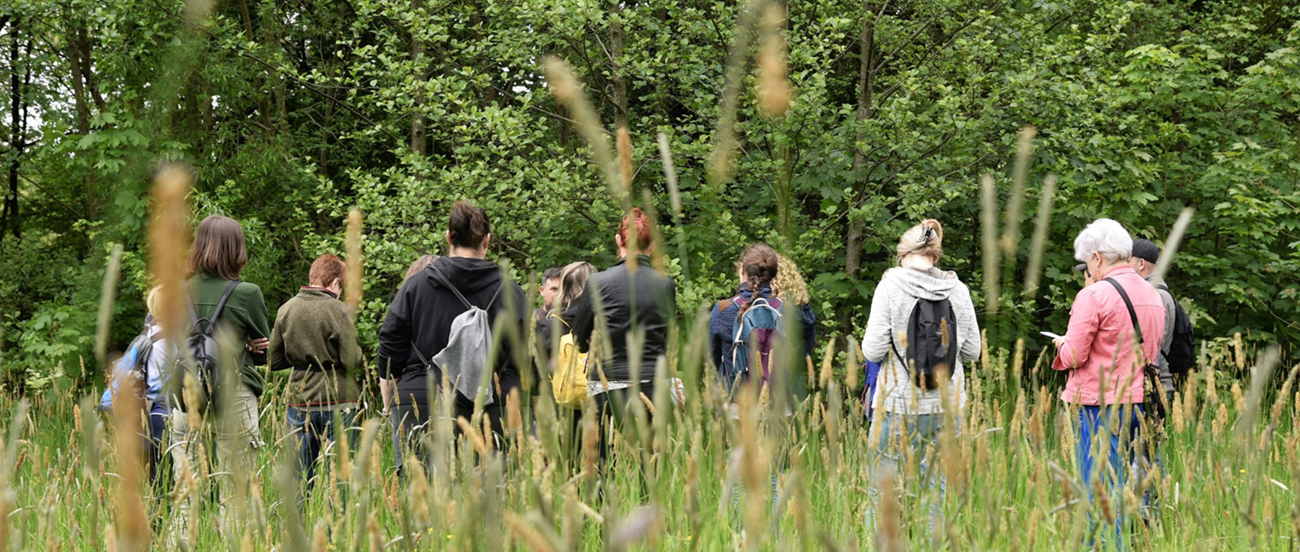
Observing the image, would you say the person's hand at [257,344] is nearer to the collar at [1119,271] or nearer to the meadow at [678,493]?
the meadow at [678,493]

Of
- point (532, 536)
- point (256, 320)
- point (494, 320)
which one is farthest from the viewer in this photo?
point (256, 320)

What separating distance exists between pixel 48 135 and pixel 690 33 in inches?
273

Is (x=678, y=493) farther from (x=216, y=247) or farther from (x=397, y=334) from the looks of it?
(x=216, y=247)

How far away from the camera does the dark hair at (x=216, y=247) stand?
3.75m

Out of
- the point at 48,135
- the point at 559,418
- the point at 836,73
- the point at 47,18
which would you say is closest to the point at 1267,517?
the point at 559,418

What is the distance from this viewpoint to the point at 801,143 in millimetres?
7586

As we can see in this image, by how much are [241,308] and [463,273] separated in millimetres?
821

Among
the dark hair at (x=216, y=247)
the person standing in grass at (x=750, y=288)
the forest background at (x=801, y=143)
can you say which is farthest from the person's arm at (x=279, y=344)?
the forest background at (x=801, y=143)

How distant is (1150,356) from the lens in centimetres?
396

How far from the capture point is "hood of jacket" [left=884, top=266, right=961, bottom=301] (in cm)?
416

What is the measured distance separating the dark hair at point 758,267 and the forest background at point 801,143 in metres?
1.34

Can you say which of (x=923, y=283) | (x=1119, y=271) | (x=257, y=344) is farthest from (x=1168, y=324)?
(x=257, y=344)

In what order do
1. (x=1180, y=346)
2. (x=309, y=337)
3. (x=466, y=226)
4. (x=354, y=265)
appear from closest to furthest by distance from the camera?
(x=354, y=265) < (x=466, y=226) < (x=309, y=337) < (x=1180, y=346)

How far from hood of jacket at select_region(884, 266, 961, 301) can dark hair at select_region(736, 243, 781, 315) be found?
71 centimetres
